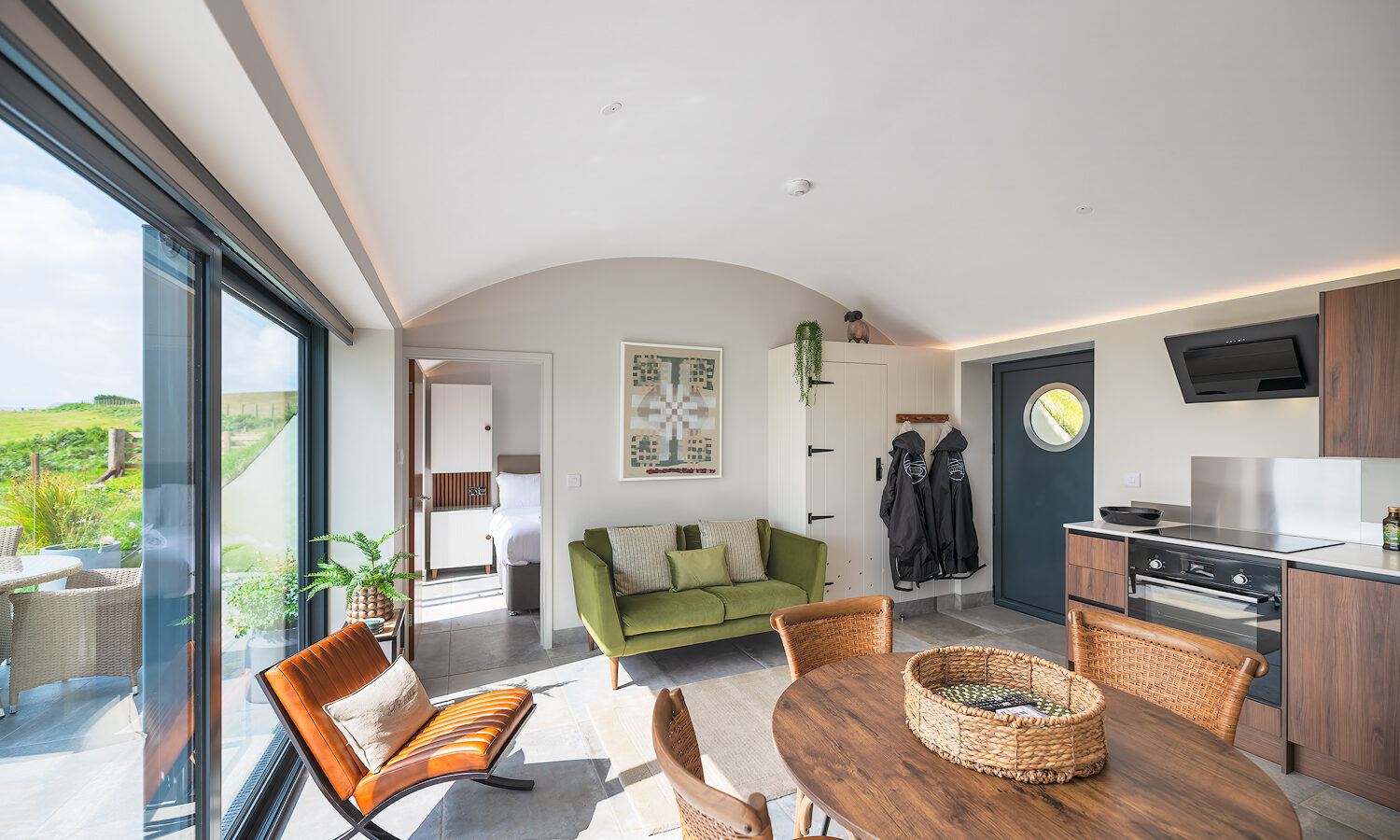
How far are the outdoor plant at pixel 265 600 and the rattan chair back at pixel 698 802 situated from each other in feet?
5.30

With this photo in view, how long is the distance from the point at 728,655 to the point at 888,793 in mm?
2905

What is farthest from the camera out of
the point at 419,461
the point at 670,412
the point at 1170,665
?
the point at 419,461

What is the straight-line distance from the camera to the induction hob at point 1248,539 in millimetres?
2854

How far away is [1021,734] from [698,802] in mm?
659

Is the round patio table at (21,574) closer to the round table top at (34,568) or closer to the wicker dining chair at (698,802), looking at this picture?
the round table top at (34,568)

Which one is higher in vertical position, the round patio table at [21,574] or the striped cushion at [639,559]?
the round patio table at [21,574]

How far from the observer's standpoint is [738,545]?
424 cm

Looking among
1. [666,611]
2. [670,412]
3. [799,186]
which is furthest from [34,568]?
[670,412]

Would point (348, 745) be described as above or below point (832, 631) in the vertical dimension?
below

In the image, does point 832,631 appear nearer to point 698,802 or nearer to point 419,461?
point 698,802

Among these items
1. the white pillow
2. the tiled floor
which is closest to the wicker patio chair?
the tiled floor

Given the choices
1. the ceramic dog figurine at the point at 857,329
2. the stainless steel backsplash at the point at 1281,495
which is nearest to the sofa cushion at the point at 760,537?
the ceramic dog figurine at the point at 857,329

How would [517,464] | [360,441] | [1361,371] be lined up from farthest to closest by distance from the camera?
[517,464], [360,441], [1361,371]

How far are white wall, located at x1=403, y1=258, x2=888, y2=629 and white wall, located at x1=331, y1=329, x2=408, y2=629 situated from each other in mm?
546
